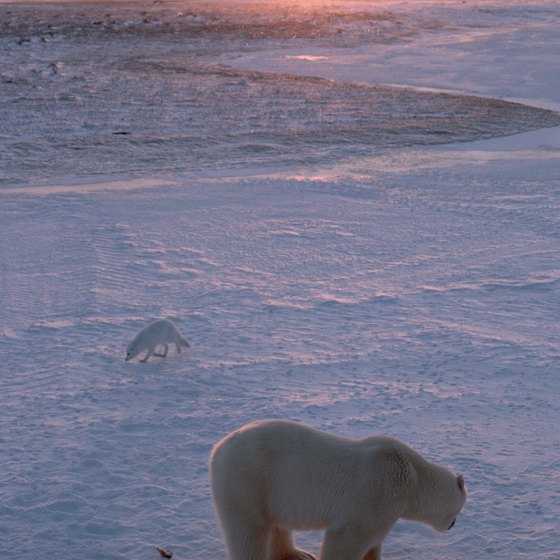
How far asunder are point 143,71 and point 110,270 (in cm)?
1402

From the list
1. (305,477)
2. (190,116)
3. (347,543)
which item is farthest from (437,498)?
(190,116)

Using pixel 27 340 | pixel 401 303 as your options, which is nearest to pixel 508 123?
pixel 401 303

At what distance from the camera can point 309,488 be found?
305cm

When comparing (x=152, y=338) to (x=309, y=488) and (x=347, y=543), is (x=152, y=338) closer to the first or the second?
(x=309, y=488)

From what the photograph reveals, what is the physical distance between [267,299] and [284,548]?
328 cm

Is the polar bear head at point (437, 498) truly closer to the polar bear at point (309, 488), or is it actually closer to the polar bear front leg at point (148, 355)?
the polar bear at point (309, 488)

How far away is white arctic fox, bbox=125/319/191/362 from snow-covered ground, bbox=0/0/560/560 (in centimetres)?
11

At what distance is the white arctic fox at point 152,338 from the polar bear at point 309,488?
2.30 m

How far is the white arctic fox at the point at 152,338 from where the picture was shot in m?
5.36

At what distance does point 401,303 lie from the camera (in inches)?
253

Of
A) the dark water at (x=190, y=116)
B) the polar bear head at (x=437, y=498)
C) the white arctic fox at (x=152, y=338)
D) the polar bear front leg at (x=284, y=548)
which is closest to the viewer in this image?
the polar bear head at (x=437, y=498)

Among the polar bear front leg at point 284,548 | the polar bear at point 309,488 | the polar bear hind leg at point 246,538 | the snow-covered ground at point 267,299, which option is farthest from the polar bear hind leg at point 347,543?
the snow-covered ground at point 267,299

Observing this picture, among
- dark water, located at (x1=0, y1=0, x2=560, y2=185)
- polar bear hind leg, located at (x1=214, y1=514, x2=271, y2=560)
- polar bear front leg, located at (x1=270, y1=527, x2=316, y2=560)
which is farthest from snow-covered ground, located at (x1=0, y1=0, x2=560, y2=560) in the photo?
polar bear hind leg, located at (x1=214, y1=514, x2=271, y2=560)

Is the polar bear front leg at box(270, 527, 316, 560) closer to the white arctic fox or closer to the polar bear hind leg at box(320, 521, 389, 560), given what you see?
the polar bear hind leg at box(320, 521, 389, 560)
